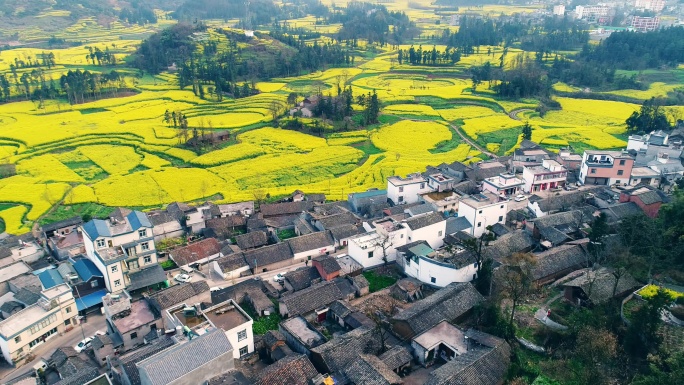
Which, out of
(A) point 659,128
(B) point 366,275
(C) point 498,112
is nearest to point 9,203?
(B) point 366,275

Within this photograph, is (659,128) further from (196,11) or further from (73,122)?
(196,11)

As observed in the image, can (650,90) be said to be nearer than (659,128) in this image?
No

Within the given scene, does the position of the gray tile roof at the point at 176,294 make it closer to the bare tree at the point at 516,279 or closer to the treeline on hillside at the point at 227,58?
the bare tree at the point at 516,279

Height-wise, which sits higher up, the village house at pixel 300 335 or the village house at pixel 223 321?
the village house at pixel 223 321

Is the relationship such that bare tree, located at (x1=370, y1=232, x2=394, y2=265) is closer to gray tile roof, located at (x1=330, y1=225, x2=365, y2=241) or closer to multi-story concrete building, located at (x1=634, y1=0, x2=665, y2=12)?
gray tile roof, located at (x1=330, y1=225, x2=365, y2=241)

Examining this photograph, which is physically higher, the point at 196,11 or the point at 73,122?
the point at 196,11

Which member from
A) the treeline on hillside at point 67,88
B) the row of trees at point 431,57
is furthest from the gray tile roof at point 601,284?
the row of trees at point 431,57
